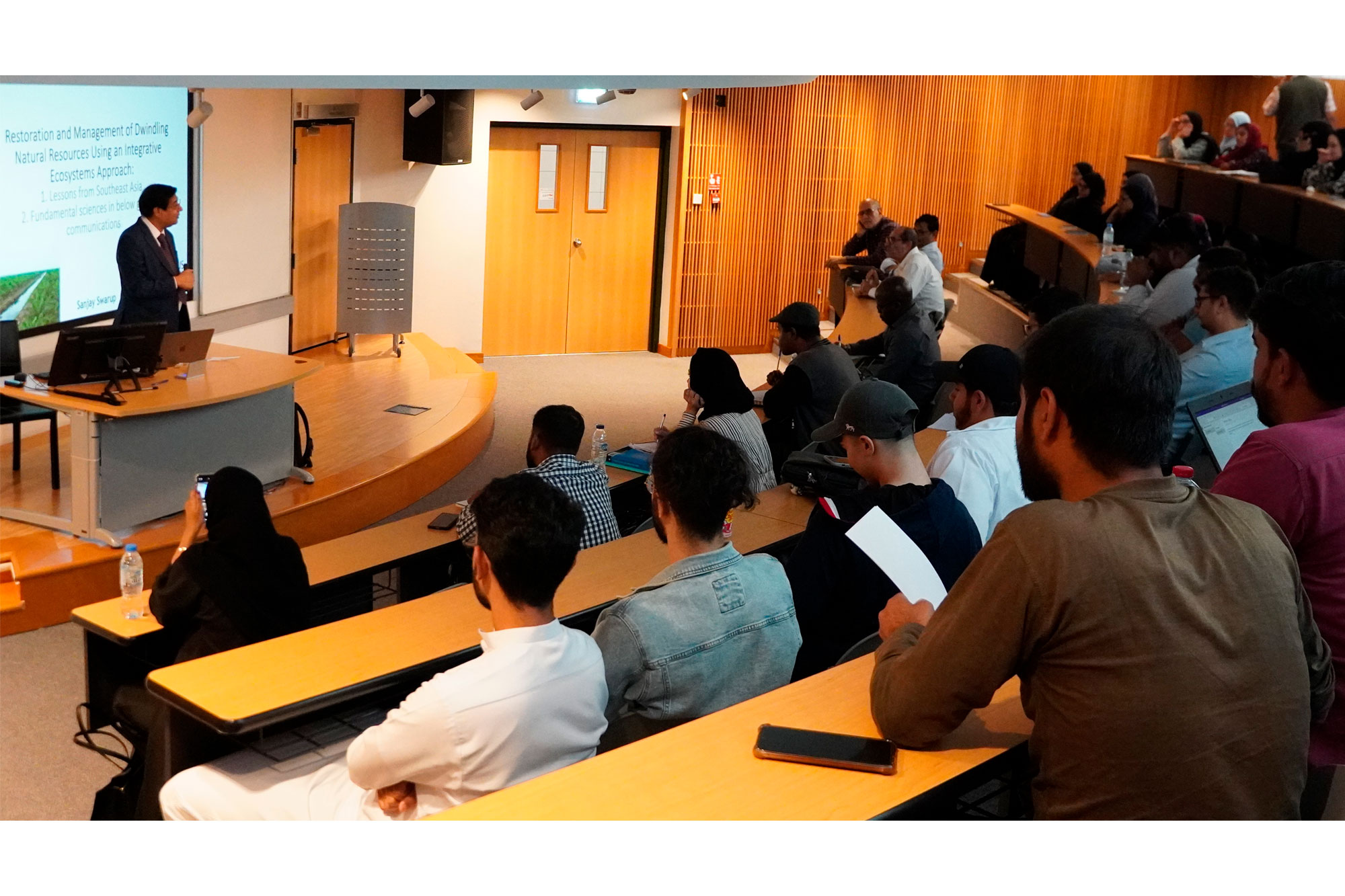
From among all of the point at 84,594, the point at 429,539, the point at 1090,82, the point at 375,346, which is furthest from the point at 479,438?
the point at 1090,82

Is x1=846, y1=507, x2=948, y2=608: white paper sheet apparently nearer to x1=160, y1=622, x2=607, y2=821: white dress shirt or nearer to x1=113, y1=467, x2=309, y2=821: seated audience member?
x1=160, y1=622, x2=607, y2=821: white dress shirt

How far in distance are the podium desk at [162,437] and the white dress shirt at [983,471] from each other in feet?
12.7

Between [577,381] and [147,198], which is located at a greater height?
[147,198]

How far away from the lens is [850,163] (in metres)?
13.8

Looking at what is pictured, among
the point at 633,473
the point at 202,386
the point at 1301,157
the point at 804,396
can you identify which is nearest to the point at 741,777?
the point at 633,473

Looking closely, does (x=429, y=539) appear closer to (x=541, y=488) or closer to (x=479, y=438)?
(x=541, y=488)

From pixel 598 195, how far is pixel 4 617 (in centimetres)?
847

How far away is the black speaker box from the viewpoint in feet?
35.8

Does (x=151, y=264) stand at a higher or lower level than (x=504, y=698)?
higher

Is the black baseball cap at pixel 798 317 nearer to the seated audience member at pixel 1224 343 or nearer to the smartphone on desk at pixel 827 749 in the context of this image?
the seated audience member at pixel 1224 343

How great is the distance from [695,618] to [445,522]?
2110mm

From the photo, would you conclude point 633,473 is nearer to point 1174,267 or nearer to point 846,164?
point 1174,267

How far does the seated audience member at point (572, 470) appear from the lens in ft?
15.0
